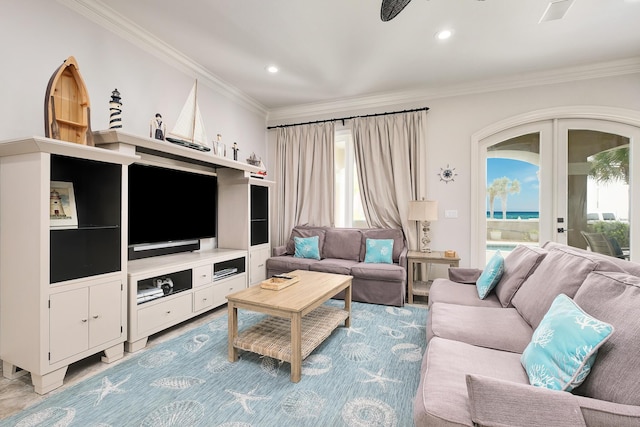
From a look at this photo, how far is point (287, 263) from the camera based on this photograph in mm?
3939

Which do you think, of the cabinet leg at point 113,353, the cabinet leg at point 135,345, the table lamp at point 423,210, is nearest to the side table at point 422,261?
the table lamp at point 423,210

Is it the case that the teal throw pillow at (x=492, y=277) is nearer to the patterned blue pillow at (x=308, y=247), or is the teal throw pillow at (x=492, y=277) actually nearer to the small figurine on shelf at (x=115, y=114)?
the patterned blue pillow at (x=308, y=247)

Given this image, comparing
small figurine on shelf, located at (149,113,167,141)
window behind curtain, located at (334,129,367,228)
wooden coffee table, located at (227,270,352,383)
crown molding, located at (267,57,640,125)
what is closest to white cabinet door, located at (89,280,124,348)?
wooden coffee table, located at (227,270,352,383)

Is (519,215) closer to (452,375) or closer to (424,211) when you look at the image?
(424,211)

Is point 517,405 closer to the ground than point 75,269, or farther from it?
closer to the ground

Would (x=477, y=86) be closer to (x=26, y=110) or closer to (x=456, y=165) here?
(x=456, y=165)

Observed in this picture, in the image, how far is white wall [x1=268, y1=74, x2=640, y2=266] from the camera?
369 cm

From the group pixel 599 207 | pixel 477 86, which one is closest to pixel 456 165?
pixel 477 86

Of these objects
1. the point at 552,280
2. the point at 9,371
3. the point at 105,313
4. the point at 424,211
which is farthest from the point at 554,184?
the point at 9,371

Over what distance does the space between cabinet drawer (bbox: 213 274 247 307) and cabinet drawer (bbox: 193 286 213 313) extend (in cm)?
6

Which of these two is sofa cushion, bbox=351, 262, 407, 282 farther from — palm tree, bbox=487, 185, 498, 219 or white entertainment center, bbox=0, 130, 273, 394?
white entertainment center, bbox=0, 130, 273, 394

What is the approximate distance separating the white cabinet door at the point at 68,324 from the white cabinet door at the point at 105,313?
37 mm

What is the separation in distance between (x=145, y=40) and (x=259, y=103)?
2.00 m

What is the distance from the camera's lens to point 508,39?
2939 millimetres
